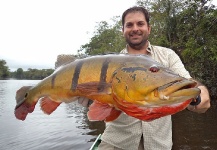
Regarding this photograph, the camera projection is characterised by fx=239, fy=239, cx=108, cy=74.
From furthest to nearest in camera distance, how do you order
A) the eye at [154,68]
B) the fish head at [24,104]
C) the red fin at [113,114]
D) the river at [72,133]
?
1. the river at [72,133]
2. the fish head at [24,104]
3. the red fin at [113,114]
4. the eye at [154,68]

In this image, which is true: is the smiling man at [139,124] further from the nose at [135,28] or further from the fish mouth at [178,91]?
the fish mouth at [178,91]

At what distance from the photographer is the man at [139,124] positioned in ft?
10.0

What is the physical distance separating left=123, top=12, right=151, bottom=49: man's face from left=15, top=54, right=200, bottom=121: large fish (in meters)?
1.27

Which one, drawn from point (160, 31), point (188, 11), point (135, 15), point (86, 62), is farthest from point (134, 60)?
point (160, 31)

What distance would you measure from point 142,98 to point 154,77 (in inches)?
7.3

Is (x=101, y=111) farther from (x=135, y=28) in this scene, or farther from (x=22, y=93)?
(x=135, y=28)

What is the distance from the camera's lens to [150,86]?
1752mm

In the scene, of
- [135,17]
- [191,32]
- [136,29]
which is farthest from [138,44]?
[191,32]

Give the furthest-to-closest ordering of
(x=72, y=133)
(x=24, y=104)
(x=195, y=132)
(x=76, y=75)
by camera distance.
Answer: (x=72, y=133)
(x=195, y=132)
(x=24, y=104)
(x=76, y=75)

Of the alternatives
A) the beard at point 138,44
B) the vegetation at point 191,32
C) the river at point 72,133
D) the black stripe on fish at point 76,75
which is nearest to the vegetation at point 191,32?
the vegetation at point 191,32

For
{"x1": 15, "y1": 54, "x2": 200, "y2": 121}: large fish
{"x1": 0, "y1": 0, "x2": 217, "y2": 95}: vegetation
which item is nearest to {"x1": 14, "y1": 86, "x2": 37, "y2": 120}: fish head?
{"x1": 15, "y1": 54, "x2": 200, "y2": 121}: large fish

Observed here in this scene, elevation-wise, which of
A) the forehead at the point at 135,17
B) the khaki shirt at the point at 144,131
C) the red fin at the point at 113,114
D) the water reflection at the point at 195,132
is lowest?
the water reflection at the point at 195,132

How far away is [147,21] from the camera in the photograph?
138 inches

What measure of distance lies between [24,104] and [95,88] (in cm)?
121
